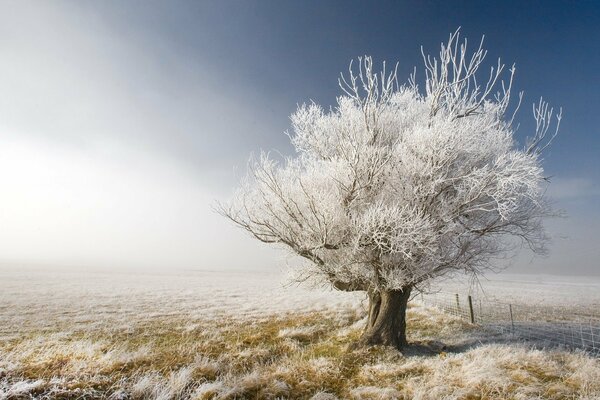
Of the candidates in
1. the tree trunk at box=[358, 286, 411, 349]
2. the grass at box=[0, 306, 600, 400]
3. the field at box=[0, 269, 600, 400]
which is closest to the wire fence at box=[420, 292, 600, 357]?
the tree trunk at box=[358, 286, 411, 349]

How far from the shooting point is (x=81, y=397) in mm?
6383

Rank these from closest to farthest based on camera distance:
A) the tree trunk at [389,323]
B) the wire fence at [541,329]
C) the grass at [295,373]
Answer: the grass at [295,373], the tree trunk at [389,323], the wire fence at [541,329]

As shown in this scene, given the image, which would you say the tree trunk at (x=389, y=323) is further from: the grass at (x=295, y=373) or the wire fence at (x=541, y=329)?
the wire fence at (x=541, y=329)

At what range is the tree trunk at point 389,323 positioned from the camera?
11578mm

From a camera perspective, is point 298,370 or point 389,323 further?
point 389,323

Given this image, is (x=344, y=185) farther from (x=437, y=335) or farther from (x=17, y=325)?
(x=17, y=325)

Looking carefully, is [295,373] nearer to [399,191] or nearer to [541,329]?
[399,191]

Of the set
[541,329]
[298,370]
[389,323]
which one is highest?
[389,323]

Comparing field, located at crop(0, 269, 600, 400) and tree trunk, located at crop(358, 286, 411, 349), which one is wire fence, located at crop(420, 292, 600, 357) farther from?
field, located at crop(0, 269, 600, 400)

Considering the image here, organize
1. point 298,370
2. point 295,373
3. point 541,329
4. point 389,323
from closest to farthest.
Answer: point 295,373 → point 298,370 → point 389,323 → point 541,329

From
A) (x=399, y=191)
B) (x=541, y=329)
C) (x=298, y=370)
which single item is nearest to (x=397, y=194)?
(x=399, y=191)

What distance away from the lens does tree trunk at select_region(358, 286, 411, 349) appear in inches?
456

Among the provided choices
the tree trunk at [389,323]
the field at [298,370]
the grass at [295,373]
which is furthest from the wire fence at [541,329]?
the grass at [295,373]

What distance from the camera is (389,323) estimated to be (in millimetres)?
11773
